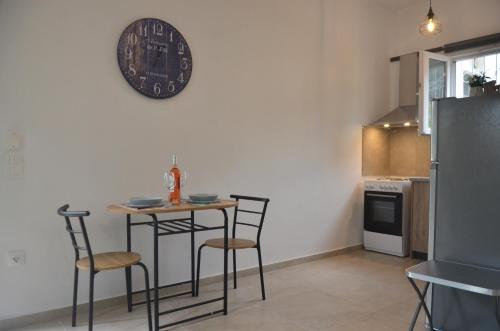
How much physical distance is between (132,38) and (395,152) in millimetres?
3602

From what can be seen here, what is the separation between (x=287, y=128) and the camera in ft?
13.5

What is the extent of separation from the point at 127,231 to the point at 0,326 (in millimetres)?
977

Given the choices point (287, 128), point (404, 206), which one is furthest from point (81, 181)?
point (404, 206)

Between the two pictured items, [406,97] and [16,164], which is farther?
[406,97]

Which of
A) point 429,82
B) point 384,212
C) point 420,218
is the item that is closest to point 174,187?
point 384,212

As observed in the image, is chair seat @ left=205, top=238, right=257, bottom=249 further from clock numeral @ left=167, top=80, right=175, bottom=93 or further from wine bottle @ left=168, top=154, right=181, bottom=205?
clock numeral @ left=167, top=80, right=175, bottom=93

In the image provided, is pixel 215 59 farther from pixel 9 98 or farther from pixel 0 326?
pixel 0 326

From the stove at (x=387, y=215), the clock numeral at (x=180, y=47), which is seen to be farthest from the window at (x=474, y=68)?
the clock numeral at (x=180, y=47)

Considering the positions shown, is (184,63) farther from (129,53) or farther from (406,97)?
(406,97)

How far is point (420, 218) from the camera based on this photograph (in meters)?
4.39

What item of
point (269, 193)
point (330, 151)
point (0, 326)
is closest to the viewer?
point (0, 326)

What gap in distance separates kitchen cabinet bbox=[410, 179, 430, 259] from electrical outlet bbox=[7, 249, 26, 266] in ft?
12.4

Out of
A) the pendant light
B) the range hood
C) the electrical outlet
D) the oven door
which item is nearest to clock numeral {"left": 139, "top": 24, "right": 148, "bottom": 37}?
the electrical outlet

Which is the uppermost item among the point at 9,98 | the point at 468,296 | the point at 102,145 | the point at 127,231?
the point at 9,98
